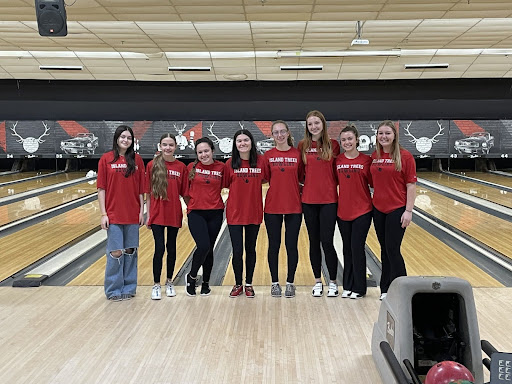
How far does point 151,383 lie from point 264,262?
2.67 meters

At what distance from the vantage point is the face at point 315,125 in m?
3.74

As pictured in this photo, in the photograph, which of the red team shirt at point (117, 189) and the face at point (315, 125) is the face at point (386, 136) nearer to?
the face at point (315, 125)

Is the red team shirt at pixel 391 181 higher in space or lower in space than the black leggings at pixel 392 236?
higher

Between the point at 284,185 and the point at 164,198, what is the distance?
795 millimetres

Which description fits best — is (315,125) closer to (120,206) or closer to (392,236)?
(392,236)

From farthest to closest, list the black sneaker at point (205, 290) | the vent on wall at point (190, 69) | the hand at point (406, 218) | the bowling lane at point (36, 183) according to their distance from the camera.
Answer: the vent on wall at point (190, 69) < the bowling lane at point (36, 183) < the black sneaker at point (205, 290) < the hand at point (406, 218)

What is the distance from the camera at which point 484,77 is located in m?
12.7

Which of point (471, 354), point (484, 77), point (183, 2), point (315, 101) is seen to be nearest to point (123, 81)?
point (315, 101)

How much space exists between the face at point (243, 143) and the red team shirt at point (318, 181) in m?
0.40

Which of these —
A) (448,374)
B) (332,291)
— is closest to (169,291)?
(332,291)

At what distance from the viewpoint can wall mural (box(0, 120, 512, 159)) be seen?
511 inches

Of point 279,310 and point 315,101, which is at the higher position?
point 315,101

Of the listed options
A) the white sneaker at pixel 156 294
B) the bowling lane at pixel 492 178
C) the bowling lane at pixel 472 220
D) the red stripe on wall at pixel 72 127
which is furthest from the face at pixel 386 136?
the red stripe on wall at pixel 72 127

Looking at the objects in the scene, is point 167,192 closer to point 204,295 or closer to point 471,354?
point 204,295
